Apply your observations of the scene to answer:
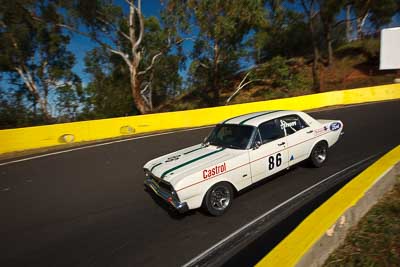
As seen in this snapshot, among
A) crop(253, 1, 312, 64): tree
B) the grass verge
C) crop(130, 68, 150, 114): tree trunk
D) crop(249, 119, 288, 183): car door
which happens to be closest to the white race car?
crop(249, 119, 288, 183): car door

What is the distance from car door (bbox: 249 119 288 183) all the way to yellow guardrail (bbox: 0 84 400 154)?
27.8ft

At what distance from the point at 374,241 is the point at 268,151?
240 cm

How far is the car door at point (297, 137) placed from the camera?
550cm

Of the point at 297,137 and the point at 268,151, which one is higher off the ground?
the point at 297,137

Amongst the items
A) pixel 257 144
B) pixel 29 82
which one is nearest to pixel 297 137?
pixel 257 144

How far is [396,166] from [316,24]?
153 feet

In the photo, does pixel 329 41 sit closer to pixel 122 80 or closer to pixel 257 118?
pixel 122 80

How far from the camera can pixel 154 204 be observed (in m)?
5.18

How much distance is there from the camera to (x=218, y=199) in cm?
458

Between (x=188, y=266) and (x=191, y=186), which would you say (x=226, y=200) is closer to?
(x=191, y=186)

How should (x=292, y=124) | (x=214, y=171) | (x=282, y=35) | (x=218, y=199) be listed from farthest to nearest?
1. (x=282, y=35)
2. (x=292, y=124)
3. (x=218, y=199)
4. (x=214, y=171)

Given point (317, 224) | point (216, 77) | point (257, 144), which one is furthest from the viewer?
point (216, 77)

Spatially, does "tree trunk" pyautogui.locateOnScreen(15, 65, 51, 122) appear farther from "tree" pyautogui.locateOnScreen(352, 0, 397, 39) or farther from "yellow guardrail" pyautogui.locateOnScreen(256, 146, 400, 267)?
"tree" pyautogui.locateOnScreen(352, 0, 397, 39)

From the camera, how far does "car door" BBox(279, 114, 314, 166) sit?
550 cm
